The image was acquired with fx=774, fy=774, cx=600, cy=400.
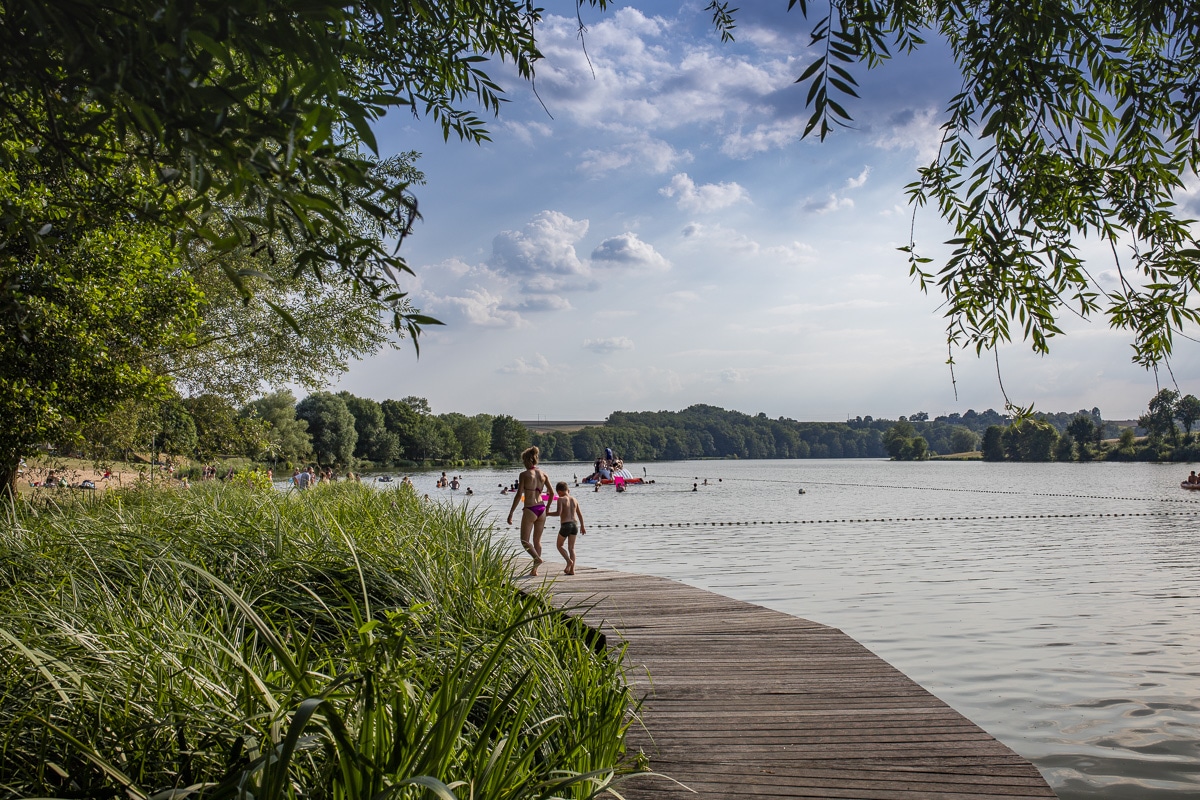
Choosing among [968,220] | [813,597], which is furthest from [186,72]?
[813,597]

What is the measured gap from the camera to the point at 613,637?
6.48 metres

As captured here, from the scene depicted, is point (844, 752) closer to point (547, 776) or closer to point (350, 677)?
point (547, 776)

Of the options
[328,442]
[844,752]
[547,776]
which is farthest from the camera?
[328,442]

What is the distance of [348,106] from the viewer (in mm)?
1457

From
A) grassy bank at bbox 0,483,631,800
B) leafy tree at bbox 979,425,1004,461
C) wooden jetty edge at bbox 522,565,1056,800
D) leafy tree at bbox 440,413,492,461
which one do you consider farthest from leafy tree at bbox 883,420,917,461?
grassy bank at bbox 0,483,631,800

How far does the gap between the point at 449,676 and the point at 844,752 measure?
2.54 metres

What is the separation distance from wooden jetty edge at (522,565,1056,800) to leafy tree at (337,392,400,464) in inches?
4168

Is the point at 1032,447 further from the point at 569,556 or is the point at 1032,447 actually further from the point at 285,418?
the point at 569,556

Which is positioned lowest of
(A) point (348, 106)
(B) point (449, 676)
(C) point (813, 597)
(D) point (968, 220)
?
(C) point (813, 597)

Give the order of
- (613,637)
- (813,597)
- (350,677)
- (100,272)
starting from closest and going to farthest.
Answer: (350,677) → (613,637) → (100,272) → (813,597)

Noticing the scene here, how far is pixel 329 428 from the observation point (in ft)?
299

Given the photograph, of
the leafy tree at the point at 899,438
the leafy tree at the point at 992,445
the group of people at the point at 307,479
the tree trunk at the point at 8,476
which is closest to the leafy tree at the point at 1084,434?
the leafy tree at the point at 992,445

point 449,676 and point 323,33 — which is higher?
point 323,33

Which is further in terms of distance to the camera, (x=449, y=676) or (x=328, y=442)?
(x=328, y=442)
